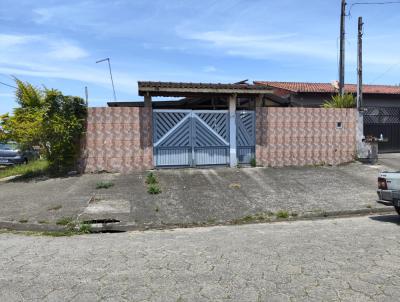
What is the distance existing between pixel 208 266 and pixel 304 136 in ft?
32.9

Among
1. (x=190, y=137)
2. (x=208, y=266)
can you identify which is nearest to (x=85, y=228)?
(x=208, y=266)

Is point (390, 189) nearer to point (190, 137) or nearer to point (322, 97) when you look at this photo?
point (190, 137)

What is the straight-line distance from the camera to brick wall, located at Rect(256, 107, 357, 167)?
559 inches

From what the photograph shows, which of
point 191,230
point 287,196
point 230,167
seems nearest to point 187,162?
point 230,167

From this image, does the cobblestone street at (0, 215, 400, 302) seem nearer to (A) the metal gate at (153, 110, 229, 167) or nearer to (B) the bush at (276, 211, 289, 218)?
(B) the bush at (276, 211, 289, 218)

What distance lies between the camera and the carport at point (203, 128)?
13.3 m

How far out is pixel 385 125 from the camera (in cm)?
1900

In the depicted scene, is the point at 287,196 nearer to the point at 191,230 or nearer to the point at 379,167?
the point at 191,230

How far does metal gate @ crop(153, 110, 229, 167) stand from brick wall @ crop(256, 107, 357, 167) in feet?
4.33

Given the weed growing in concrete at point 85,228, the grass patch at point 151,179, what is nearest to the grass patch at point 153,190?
the grass patch at point 151,179

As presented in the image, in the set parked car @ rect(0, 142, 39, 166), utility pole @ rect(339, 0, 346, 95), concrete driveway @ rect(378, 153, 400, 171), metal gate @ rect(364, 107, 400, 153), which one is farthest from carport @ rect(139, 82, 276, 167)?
parked car @ rect(0, 142, 39, 166)

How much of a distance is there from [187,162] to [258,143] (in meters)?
2.56

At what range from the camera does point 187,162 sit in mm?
13609

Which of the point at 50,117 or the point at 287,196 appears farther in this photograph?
the point at 50,117
